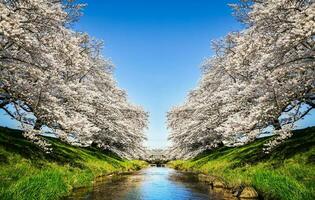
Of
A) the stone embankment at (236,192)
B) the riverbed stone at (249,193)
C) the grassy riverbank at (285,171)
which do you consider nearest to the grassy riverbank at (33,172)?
the stone embankment at (236,192)

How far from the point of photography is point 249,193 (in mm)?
17266

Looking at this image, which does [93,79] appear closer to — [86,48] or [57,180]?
[86,48]

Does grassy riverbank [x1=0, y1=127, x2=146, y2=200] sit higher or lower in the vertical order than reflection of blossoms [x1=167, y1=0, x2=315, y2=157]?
lower

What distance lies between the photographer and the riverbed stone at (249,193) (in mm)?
17016

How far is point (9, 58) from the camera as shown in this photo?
21.1 m

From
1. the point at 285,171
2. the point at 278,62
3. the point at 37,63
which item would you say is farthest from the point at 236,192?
the point at 37,63

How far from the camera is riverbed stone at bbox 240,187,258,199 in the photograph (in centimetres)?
1702

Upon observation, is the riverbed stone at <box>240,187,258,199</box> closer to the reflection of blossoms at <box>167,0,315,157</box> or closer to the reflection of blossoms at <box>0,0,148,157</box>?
the reflection of blossoms at <box>167,0,315,157</box>

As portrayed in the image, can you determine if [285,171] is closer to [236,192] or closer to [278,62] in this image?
[236,192]

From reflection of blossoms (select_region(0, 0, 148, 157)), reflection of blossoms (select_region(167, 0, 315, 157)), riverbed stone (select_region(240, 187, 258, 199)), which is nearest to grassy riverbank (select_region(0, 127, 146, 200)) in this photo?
reflection of blossoms (select_region(0, 0, 148, 157))

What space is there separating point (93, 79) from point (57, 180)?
3045 cm

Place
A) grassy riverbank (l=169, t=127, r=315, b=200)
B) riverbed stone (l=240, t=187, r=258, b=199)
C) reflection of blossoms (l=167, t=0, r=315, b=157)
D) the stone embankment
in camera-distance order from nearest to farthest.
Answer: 1. grassy riverbank (l=169, t=127, r=315, b=200)
2. riverbed stone (l=240, t=187, r=258, b=199)
3. the stone embankment
4. reflection of blossoms (l=167, t=0, r=315, b=157)

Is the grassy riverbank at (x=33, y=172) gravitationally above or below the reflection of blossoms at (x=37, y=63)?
below

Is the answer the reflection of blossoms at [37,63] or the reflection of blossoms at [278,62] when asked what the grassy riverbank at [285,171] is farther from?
the reflection of blossoms at [37,63]
